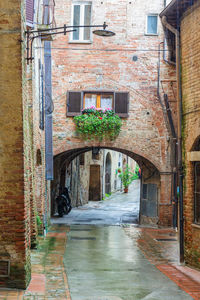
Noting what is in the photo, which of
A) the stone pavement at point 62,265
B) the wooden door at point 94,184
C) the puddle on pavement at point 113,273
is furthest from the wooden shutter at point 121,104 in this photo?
the wooden door at point 94,184

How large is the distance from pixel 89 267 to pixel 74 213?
45.5 feet

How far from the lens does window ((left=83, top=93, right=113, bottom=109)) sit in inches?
736

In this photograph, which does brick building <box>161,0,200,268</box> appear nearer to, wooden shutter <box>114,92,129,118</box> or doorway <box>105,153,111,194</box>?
wooden shutter <box>114,92,129,118</box>

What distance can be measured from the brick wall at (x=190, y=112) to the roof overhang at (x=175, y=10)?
153 millimetres

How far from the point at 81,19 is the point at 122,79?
2989mm

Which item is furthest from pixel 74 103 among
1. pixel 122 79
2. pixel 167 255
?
pixel 167 255

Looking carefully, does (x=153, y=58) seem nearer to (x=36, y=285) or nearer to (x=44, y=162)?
(x=44, y=162)

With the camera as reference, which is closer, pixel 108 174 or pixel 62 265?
pixel 62 265

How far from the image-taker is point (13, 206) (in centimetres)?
737

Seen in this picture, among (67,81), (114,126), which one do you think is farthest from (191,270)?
(67,81)

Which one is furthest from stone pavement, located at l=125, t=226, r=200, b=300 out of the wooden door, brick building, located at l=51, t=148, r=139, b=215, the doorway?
the doorway

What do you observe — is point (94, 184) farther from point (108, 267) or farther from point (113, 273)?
point (113, 273)

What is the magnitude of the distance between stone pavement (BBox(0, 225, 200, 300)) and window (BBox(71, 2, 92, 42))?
25.4 ft

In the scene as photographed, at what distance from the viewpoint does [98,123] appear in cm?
1833
